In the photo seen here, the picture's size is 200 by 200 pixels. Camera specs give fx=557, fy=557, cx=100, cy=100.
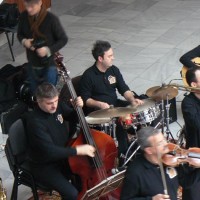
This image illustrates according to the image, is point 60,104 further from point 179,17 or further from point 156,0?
point 156,0

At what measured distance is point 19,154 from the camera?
4891 millimetres

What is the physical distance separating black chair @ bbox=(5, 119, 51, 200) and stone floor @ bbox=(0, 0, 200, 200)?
5.06ft

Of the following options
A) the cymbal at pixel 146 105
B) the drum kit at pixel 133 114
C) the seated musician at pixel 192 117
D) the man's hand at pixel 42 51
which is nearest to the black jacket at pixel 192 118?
the seated musician at pixel 192 117

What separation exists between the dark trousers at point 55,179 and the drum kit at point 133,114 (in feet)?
1.91

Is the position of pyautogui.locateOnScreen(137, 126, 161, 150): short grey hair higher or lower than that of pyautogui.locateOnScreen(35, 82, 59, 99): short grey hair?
lower

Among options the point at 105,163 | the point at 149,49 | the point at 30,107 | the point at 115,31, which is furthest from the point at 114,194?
the point at 115,31

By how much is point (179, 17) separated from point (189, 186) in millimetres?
5505

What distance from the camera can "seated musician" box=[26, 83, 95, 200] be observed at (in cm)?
464

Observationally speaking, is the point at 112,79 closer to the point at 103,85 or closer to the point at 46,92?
the point at 103,85

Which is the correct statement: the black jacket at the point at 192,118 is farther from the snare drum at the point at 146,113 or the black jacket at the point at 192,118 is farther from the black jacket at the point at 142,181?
the black jacket at the point at 142,181

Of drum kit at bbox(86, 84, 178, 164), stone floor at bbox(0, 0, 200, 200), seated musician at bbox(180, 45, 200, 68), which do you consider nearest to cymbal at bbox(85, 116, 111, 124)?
drum kit at bbox(86, 84, 178, 164)

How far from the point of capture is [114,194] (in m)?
4.89

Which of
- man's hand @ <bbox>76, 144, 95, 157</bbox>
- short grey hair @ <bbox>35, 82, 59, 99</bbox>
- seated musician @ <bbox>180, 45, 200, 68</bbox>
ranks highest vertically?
short grey hair @ <bbox>35, 82, 59, 99</bbox>

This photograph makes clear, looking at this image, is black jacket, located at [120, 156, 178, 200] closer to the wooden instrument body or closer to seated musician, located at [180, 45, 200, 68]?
the wooden instrument body
